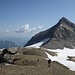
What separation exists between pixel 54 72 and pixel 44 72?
11.2 feet

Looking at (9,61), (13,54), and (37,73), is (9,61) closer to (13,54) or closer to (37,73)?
(13,54)

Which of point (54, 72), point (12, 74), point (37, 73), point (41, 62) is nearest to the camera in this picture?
point (12, 74)

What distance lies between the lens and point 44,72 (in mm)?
46906

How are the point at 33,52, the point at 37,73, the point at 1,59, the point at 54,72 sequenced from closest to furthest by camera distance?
the point at 37,73, the point at 54,72, the point at 1,59, the point at 33,52

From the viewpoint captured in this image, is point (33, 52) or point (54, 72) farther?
point (33, 52)

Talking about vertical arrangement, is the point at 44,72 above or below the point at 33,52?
below

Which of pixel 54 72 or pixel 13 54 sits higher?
pixel 13 54

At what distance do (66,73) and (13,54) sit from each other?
26990mm

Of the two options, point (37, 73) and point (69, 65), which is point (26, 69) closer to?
point (37, 73)

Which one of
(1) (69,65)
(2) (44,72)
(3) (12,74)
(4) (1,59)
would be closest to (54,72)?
(2) (44,72)

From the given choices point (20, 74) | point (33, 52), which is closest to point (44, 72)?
point (20, 74)

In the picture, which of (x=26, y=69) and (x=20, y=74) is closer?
(x=20, y=74)

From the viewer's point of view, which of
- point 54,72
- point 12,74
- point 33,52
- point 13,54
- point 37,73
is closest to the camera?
point 12,74

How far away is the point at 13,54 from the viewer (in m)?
70.2
